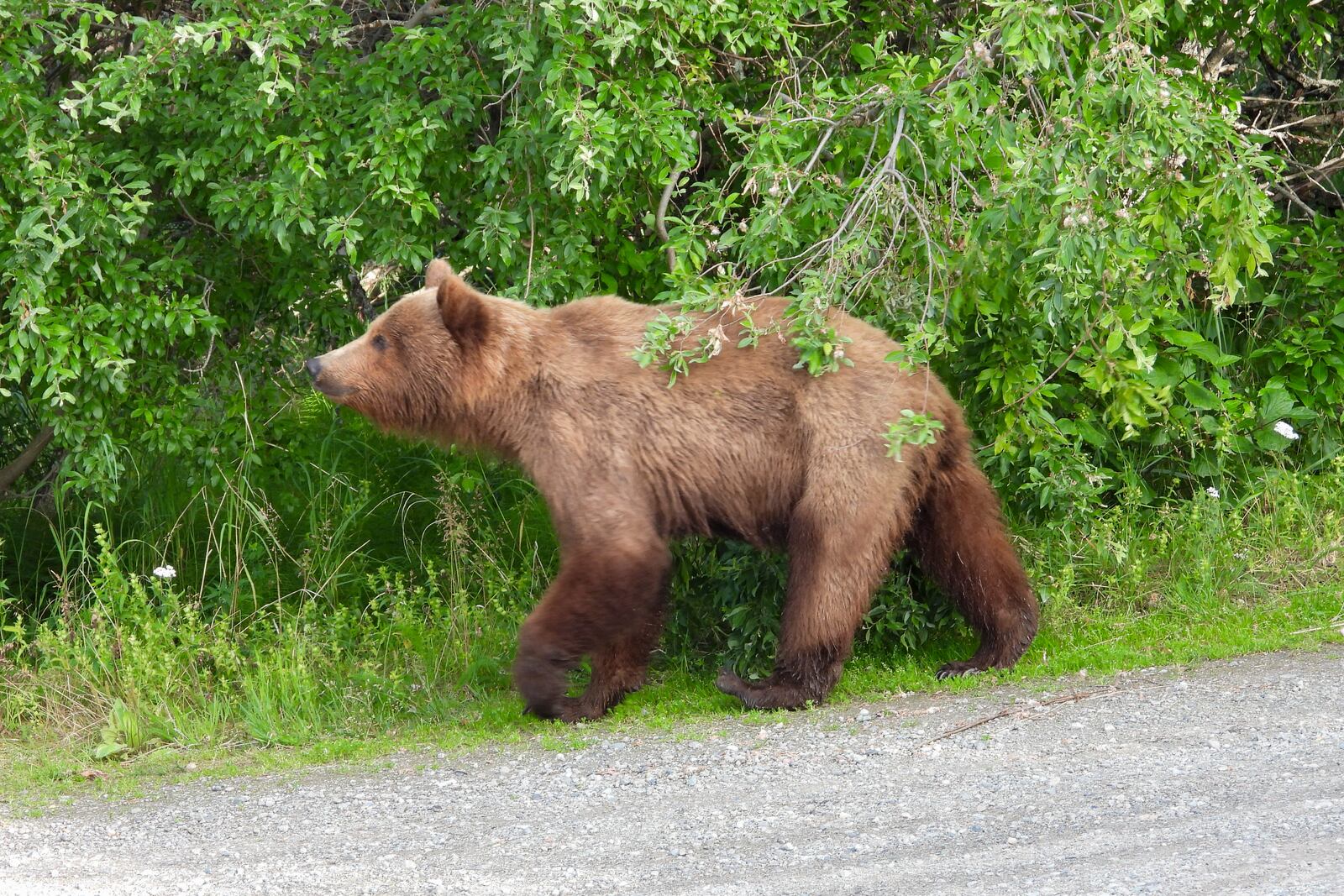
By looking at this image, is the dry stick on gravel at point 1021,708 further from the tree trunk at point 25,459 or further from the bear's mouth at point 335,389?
the tree trunk at point 25,459

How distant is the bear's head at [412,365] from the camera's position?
671 cm

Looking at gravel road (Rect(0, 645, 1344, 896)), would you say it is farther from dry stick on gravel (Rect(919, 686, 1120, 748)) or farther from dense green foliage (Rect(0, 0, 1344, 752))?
dense green foliage (Rect(0, 0, 1344, 752))

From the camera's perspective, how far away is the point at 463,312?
21.7 ft

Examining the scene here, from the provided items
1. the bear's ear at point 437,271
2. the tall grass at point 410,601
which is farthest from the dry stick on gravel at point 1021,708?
the bear's ear at point 437,271

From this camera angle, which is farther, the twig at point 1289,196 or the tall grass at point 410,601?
the twig at point 1289,196

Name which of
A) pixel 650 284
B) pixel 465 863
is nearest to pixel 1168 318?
pixel 650 284

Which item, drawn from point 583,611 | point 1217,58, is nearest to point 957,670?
point 583,611

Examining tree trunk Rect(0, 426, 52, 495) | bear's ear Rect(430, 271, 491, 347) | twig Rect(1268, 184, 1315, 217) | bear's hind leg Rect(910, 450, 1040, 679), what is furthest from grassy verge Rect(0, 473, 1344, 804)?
twig Rect(1268, 184, 1315, 217)

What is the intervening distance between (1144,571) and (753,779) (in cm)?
310

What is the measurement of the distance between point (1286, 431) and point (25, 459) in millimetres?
7400

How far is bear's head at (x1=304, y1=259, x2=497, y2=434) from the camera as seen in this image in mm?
6707

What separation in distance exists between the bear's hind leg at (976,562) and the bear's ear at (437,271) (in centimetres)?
245

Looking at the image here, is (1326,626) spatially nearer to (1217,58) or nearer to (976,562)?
(976,562)

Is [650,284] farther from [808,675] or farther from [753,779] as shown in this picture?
[753,779]
